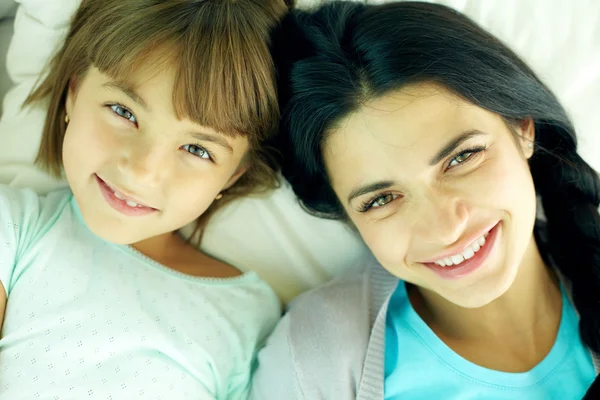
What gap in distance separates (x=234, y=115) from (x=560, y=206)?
2.41ft

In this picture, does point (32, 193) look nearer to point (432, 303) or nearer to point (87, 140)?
point (87, 140)

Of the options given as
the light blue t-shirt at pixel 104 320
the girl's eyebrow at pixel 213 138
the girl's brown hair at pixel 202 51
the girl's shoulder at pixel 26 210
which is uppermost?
the girl's brown hair at pixel 202 51

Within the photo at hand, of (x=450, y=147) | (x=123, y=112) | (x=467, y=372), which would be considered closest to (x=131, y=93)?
(x=123, y=112)

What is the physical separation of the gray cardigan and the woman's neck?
0.07 m

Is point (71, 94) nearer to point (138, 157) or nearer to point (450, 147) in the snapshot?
point (138, 157)

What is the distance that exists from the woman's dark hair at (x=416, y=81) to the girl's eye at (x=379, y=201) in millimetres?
126

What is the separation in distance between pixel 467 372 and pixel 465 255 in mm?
257

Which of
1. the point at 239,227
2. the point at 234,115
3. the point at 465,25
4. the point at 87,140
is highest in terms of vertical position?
the point at 465,25

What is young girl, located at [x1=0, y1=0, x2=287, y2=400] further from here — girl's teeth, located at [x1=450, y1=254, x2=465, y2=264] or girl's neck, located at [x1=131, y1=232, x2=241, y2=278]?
girl's teeth, located at [x1=450, y1=254, x2=465, y2=264]

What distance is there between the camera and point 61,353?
3.65 ft

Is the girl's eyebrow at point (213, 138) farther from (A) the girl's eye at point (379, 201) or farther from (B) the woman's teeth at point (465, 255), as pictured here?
(B) the woman's teeth at point (465, 255)

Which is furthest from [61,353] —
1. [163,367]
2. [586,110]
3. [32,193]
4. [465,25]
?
[586,110]

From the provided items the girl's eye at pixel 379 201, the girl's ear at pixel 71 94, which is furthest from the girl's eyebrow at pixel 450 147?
the girl's ear at pixel 71 94

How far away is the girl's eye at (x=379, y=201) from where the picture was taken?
3.56 ft
